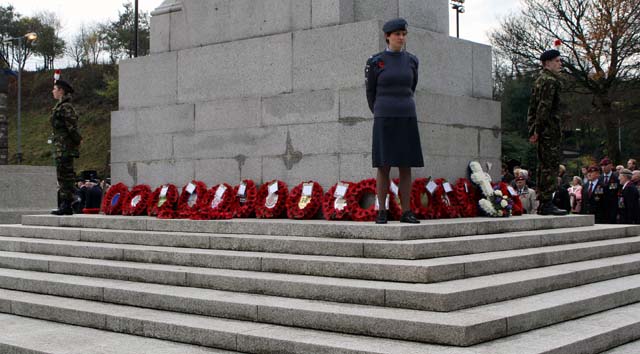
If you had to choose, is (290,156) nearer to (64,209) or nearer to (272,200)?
(272,200)

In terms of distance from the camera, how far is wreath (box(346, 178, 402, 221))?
8805mm

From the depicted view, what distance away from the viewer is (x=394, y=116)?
8.19 meters

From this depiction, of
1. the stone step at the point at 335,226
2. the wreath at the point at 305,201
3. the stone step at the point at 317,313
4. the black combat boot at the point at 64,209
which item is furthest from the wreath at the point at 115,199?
the stone step at the point at 317,313

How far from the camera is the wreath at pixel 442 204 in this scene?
9.55 meters

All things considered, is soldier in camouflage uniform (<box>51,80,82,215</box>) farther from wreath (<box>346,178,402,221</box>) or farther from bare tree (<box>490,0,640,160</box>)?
bare tree (<box>490,0,640,160</box>)

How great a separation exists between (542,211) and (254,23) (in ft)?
16.5

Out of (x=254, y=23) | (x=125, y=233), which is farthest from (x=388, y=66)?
(x=125, y=233)

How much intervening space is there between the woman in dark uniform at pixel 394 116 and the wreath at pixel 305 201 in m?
1.59

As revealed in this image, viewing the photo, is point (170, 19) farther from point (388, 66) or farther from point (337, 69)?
point (388, 66)

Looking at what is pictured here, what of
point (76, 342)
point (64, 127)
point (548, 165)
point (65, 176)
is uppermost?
point (64, 127)

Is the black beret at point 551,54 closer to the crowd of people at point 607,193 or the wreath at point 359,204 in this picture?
the crowd of people at point 607,193

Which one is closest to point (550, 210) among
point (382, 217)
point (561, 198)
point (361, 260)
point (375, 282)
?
point (561, 198)

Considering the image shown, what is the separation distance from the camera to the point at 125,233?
31.5 feet

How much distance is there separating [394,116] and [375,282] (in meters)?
2.33
